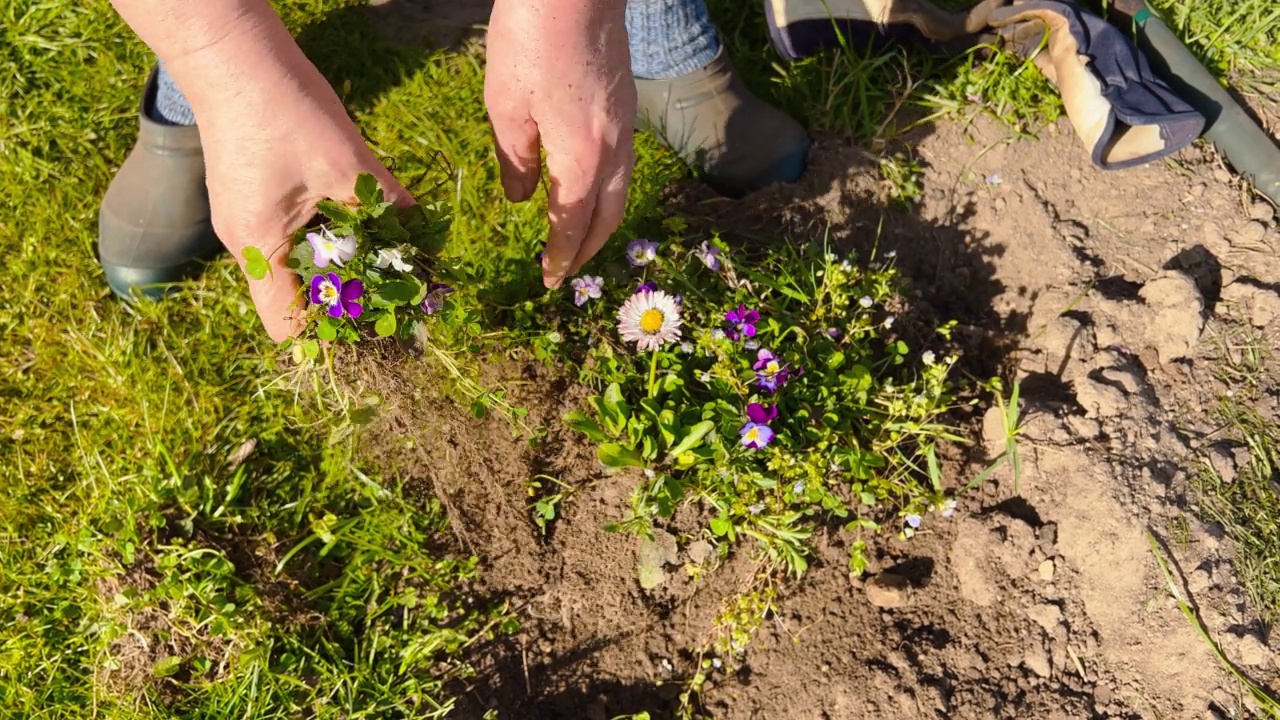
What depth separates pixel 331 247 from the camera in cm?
146

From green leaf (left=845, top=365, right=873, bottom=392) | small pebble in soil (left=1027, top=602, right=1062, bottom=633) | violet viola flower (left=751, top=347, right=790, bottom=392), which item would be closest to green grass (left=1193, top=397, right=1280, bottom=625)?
small pebble in soil (left=1027, top=602, right=1062, bottom=633)

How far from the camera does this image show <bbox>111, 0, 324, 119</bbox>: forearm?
54.5 inches

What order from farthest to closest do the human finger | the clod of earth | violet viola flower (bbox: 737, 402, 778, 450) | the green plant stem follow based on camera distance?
1. the clod of earth
2. the green plant stem
3. violet viola flower (bbox: 737, 402, 778, 450)
4. the human finger

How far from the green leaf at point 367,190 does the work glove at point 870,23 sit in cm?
138

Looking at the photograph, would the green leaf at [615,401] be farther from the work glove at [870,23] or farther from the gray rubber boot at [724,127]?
the work glove at [870,23]

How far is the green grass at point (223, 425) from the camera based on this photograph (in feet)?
6.75

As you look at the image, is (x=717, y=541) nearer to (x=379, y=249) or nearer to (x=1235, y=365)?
(x=379, y=249)

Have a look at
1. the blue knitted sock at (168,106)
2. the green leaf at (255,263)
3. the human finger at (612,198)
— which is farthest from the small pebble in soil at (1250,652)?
the blue knitted sock at (168,106)

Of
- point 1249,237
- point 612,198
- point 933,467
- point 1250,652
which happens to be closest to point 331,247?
point 612,198

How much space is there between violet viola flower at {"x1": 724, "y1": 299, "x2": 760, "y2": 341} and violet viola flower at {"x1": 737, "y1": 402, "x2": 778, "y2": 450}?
18 cm

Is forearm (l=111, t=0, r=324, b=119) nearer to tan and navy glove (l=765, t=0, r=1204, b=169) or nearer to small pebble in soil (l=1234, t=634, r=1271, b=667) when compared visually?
tan and navy glove (l=765, t=0, r=1204, b=169)

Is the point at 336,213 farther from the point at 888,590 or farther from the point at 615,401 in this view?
the point at 888,590

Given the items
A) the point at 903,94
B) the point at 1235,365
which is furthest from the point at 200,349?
the point at 1235,365

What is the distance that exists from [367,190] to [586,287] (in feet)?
2.15
